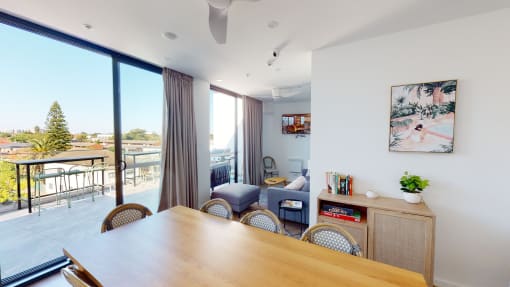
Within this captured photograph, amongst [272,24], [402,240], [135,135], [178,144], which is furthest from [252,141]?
[402,240]

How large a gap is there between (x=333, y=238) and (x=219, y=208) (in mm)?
1059

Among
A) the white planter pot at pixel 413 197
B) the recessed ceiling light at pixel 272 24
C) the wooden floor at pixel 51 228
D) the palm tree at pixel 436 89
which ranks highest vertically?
the recessed ceiling light at pixel 272 24

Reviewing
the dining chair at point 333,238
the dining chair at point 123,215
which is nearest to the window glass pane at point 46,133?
the dining chair at point 123,215

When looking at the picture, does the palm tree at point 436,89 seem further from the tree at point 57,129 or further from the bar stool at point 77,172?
the bar stool at point 77,172

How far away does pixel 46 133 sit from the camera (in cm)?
230

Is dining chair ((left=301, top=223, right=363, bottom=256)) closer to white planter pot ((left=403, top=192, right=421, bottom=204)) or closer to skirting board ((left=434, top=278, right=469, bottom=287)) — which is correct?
white planter pot ((left=403, top=192, right=421, bottom=204))

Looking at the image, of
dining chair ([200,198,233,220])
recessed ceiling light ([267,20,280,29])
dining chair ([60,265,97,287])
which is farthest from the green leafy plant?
dining chair ([60,265,97,287])

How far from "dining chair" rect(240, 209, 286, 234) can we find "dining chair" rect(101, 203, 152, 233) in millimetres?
988

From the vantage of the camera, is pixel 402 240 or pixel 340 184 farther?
pixel 340 184

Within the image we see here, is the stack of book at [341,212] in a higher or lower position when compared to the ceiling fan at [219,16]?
lower

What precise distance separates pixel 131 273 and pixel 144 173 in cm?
250

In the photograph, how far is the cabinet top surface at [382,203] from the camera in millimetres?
1746

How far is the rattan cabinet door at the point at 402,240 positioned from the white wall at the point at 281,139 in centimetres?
410

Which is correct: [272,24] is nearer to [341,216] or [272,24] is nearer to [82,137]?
[341,216]
